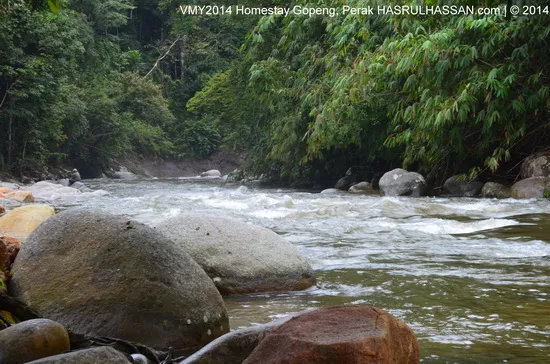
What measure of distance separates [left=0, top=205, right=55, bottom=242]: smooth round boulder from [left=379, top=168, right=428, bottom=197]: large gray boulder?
8.25 metres

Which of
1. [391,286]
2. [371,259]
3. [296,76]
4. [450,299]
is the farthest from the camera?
[296,76]

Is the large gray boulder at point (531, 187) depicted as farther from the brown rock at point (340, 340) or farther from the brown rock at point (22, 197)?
the brown rock at point (340, 340)

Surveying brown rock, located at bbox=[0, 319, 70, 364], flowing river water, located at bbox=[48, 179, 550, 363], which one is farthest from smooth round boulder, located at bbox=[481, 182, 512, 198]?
brown rock, located at bbox=[0, 319, 70, 364]

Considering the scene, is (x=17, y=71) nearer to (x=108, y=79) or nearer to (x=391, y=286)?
(x=108, y=79)

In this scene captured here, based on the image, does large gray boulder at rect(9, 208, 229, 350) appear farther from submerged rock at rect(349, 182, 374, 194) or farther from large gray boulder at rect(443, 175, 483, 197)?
submerged rock at rect(349, 182, 374, 194)

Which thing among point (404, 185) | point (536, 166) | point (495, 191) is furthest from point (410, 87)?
point (536, 166)

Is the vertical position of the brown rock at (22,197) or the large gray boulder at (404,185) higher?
the large gray boulder at (404,185)

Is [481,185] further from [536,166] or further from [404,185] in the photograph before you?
[404,185]

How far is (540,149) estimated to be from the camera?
13820mm

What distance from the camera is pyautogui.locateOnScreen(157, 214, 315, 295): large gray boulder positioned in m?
5.12

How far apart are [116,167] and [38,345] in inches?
1275

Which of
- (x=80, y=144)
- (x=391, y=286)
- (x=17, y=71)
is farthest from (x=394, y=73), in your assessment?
(x=80, y=144)

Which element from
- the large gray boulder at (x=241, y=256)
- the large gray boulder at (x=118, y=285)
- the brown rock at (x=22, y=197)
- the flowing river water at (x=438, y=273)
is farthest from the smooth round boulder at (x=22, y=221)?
the brown rock at (x=22, y=197)

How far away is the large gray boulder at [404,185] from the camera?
15.0m
